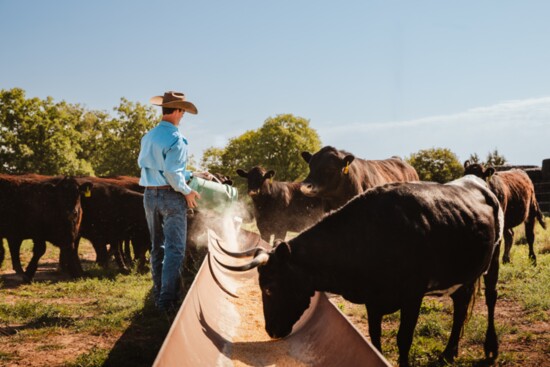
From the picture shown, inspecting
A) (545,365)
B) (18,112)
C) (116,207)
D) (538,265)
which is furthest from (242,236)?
(18,112)

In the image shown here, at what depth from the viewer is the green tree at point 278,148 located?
51.8 meters

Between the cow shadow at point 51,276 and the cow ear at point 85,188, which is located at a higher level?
the cow ear at point 85,188

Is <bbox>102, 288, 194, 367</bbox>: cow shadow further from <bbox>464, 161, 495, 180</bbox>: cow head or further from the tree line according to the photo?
the tree line

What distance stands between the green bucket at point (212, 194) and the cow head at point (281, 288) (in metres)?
2.98

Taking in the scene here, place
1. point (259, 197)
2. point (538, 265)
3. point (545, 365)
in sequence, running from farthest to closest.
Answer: point (259, 197)
point (538, 265)
point (545, 365)

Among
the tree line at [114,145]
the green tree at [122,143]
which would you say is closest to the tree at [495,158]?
the tree line at [114,145]

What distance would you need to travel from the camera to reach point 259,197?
12.7m

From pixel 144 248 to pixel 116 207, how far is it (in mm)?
1233

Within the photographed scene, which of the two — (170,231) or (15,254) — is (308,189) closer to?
(170,231)

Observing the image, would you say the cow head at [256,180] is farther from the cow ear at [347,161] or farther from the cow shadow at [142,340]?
the cow shadow at [142,340]

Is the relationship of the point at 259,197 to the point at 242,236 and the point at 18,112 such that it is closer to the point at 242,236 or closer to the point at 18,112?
the point at 242,236

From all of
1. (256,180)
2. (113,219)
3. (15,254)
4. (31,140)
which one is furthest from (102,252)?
(31,140)

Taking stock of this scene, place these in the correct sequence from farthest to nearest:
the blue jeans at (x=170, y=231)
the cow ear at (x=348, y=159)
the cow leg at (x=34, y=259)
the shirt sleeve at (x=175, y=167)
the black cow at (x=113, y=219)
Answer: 1. the black cow at (x=113, y=219)
2. the cow leg at (x=34, y=259)
3. the cow ear at (x=348, y=159)
4. the blue jeans at (x=170, y=231)
5. the shirt sleeve at (x=175, y=167)

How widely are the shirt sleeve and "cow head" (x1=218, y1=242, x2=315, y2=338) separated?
1602 millimetres
